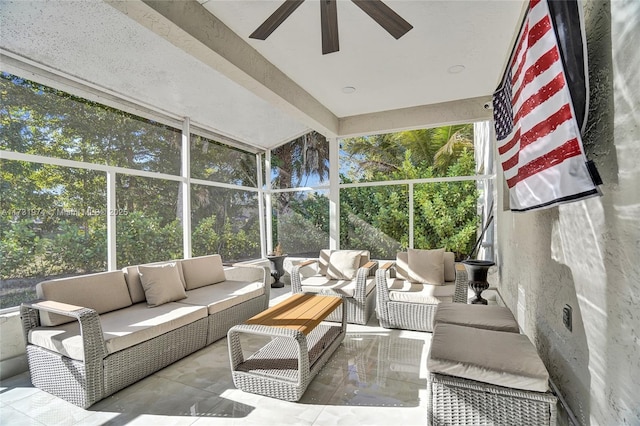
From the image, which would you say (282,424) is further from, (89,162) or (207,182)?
(207,182)

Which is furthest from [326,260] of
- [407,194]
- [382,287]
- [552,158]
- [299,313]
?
[552,158]

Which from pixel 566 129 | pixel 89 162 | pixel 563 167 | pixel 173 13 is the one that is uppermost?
pixel 173 13

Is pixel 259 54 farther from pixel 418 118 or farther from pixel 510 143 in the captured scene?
pixel 418 118

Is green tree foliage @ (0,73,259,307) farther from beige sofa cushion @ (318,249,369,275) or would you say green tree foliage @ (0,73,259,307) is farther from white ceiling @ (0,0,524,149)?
beige sofa cushion @ (318,249,369,275)

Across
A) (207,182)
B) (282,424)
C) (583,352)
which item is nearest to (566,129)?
(583,352)

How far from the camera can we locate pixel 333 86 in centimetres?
453

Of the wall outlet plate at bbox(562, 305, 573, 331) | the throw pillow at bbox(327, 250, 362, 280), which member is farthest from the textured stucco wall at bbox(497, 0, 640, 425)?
the throw pillow at bbox(327, 250, 362, 280)

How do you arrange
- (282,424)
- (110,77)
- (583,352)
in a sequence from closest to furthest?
(583,352) → (282,424) → (110,77)

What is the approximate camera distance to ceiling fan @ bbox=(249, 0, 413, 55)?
214 centimetres

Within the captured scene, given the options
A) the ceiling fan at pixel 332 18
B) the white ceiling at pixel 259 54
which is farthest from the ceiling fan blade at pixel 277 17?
the white ceiling at pixel 259 54

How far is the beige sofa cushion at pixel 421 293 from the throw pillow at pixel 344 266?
2.14ft

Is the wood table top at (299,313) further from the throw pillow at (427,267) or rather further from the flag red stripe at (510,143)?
the flag red stripe at (510,143)

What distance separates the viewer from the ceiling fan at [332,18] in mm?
2137

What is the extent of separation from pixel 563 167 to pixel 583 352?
0.99 meters
